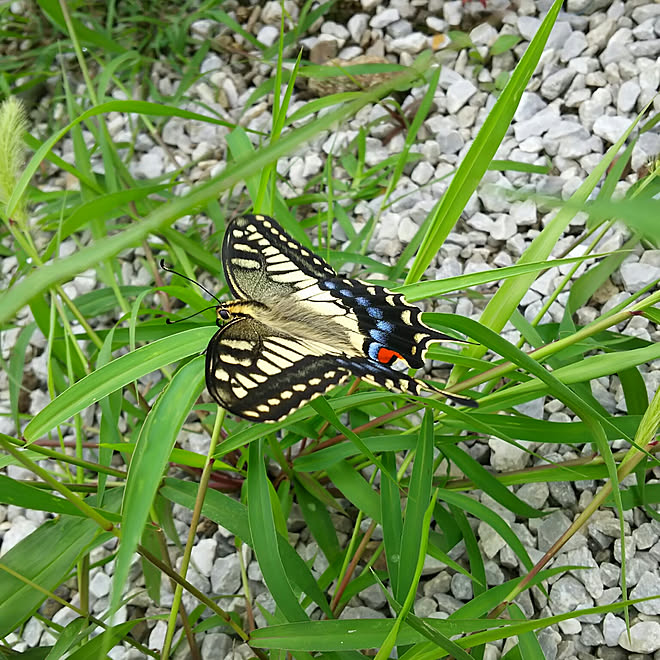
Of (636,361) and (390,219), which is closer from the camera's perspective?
(636,361)

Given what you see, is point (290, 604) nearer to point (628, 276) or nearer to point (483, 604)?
point (483, 604)

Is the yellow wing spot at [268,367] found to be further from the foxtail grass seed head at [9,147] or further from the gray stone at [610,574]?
the gray stone at [610,574]

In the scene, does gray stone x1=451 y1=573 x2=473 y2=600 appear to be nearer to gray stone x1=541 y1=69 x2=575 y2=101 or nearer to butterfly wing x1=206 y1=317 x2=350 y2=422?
butterfly wing x1=206 y1=317 x2=350 y2=422

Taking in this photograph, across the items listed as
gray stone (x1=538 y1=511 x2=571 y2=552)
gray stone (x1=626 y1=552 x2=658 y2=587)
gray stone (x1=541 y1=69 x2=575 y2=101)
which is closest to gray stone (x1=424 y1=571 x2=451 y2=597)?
gray stone (x1=538 y1=511 x2=571 y2=552)

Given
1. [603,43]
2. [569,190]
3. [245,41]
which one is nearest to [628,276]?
[569,190]

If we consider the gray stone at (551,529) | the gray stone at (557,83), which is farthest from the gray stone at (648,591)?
the gray stone at (557,83)

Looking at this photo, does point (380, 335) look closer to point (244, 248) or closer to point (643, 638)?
point (244, 248)

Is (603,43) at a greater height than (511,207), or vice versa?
(603,43)
